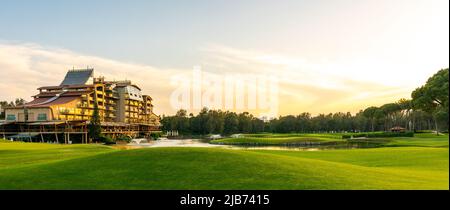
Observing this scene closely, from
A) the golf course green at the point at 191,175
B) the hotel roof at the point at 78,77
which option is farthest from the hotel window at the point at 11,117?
the golf course green at the point at 191,175

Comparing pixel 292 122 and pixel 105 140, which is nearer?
pixel 105 140

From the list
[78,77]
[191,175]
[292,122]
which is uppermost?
[78,77]

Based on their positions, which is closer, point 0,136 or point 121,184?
point 121,184

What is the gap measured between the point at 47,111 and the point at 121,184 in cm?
8783

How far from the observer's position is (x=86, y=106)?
10344 centimetres

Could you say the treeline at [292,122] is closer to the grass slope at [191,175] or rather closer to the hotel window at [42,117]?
the hotel window at [42,117]

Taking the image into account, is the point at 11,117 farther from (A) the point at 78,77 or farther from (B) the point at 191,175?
(B) the point at 191,175

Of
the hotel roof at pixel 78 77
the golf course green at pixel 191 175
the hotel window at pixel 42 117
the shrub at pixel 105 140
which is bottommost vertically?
the shrub at pixel 105 140

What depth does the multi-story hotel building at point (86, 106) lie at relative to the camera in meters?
93.6

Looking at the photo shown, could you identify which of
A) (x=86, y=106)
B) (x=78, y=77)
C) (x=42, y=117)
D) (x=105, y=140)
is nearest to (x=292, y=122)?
(x=78, y=77)

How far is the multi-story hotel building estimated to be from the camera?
93.6 metres
